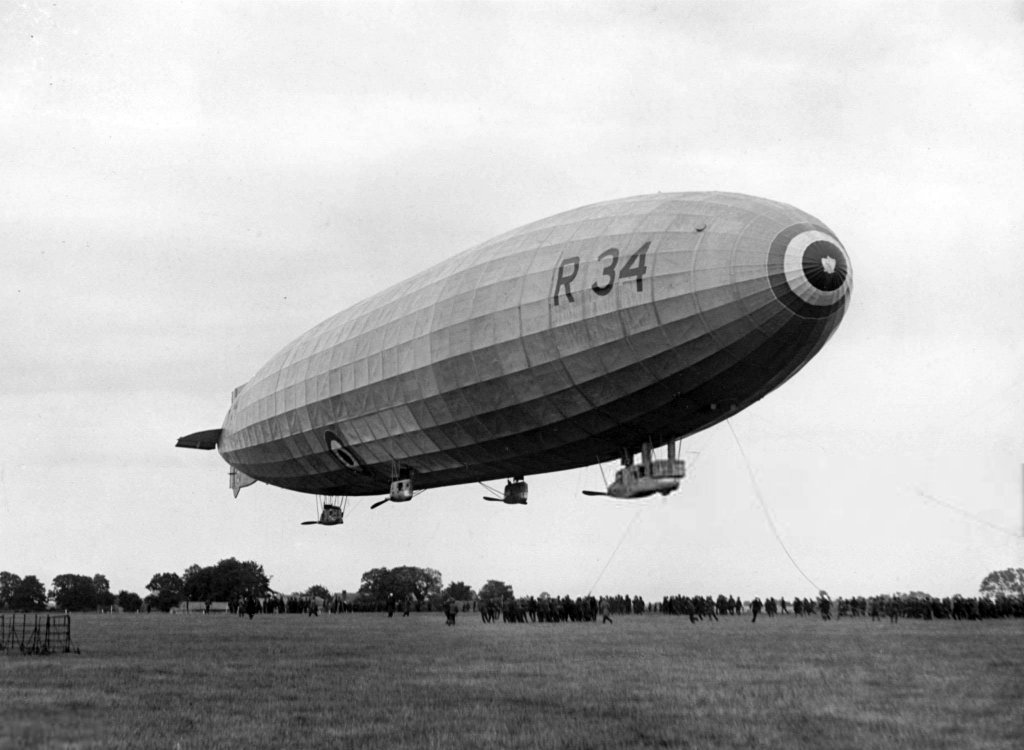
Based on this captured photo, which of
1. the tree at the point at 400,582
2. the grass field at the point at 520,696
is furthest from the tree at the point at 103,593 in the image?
the grass field at the point at 520,696

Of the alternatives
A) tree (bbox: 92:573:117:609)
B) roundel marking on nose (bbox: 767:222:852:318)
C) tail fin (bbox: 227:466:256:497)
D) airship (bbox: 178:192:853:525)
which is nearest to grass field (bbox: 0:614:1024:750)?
airship (bbox: 178:192:853:525)

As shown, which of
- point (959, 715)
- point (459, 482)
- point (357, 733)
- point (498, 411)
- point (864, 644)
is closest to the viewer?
point (357, 733)

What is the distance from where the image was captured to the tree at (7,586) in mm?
130500

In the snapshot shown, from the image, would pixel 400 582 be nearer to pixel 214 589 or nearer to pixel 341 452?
pixel 214 589

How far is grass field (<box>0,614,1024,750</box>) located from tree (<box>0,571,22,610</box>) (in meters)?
127

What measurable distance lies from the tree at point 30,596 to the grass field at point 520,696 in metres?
120

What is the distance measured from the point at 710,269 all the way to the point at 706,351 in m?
1.60

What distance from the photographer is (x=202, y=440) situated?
1516 inches

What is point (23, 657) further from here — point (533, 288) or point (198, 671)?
point (533, 288)

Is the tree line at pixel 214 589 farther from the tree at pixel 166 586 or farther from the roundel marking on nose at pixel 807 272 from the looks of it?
the roundel marking on nose at pixel 807 272

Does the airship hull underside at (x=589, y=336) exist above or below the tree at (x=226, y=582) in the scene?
above

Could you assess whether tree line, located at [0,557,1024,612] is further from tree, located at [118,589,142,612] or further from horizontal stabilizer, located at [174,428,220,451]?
horizontal stabilizer, located at [174,428,220,451]

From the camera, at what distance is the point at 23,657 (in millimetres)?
20125

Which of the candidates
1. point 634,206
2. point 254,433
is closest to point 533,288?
point 634,206
